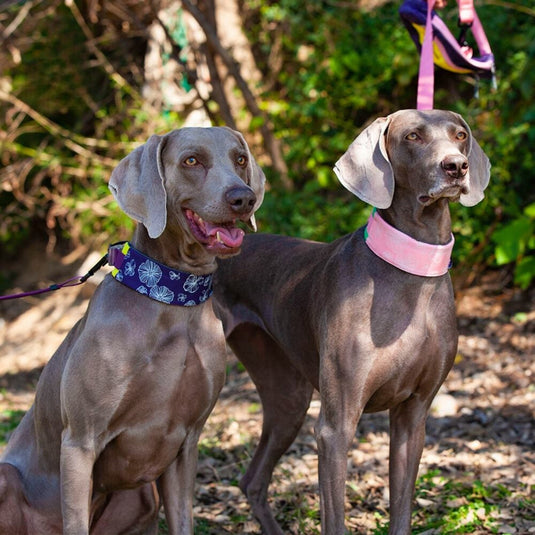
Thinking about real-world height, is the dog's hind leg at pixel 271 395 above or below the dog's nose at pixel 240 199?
below

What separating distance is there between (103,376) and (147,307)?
0.28 meters

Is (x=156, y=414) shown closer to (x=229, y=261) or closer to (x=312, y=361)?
(x=312, y=361)

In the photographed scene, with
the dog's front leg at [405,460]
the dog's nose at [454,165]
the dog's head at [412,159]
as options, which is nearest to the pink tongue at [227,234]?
the dog's head at [412,159]

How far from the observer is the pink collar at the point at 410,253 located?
3.12 meters

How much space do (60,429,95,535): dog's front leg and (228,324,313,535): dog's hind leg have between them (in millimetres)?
1194

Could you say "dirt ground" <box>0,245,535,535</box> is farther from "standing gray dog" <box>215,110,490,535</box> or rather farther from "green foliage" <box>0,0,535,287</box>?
"standing gray dog" <box>215,110,490,535</box>

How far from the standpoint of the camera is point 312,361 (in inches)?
139

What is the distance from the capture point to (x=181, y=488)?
10.7 ft

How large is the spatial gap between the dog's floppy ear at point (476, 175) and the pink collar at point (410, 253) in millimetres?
201

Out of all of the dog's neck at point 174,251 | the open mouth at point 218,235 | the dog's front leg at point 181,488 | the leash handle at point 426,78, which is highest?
the leash handle at point 426,78

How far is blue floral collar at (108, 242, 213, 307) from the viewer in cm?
302

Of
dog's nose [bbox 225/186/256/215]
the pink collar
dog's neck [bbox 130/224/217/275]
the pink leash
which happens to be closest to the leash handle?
the pink leash

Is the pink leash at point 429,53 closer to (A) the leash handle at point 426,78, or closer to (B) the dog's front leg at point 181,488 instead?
(A) the leash handle at point 426,78

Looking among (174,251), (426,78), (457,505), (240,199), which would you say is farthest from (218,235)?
(457,505)
